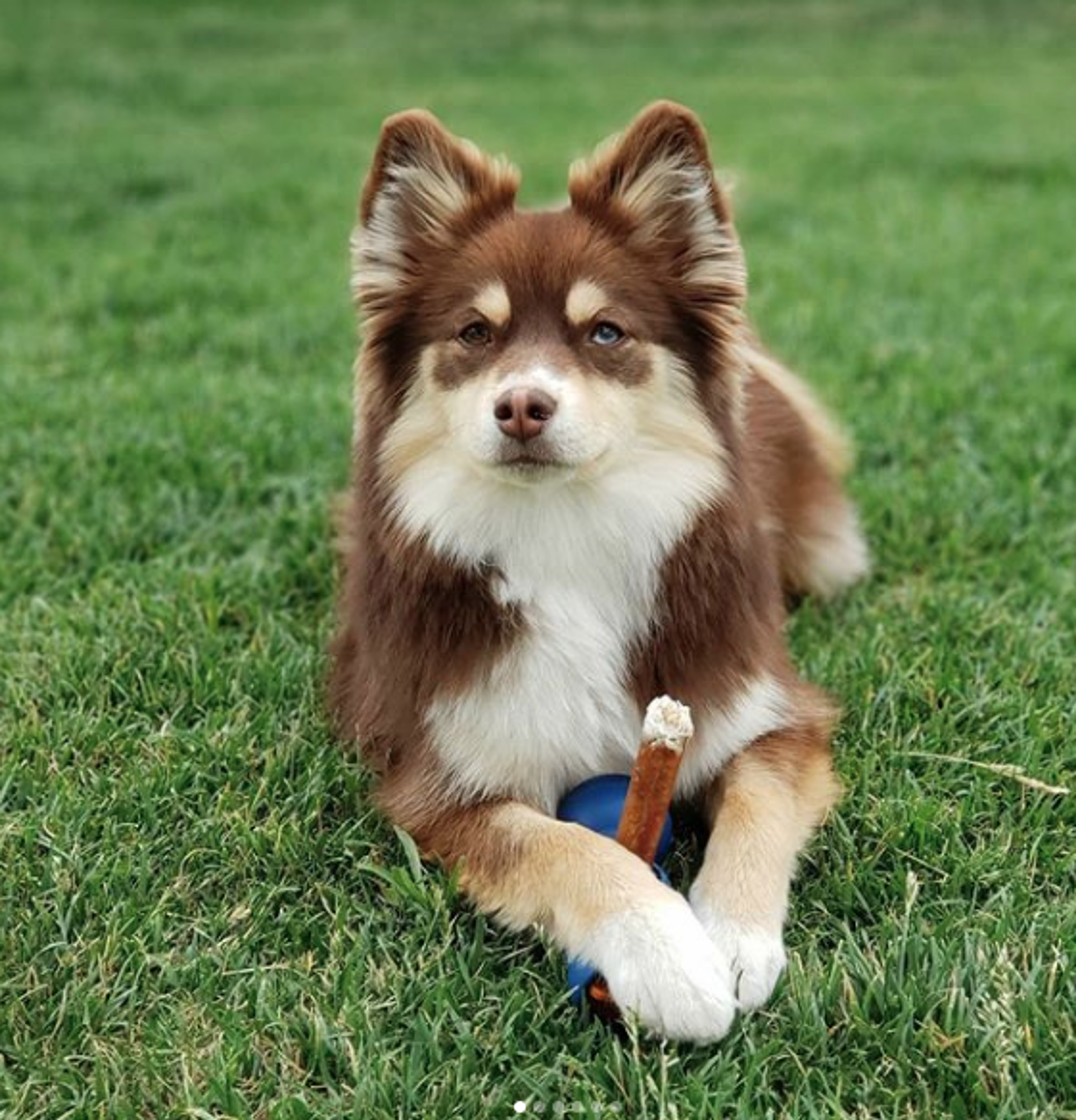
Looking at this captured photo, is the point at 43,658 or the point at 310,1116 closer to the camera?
the point at 310,1116

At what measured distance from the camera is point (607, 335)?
3.09 meters

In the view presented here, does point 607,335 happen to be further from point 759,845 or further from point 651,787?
point 759,845

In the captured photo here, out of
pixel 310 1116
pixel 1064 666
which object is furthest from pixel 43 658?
pixel 1064 666

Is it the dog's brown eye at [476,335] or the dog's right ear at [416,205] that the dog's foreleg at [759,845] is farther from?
the dog's right ear at [416,205]

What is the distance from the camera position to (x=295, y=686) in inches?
147

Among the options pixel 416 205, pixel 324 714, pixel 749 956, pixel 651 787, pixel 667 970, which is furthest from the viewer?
pixel 324 714

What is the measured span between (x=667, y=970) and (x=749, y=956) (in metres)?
0.20

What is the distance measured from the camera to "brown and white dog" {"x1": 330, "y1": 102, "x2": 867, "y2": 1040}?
297 centimetres

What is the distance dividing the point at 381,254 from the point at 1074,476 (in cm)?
299

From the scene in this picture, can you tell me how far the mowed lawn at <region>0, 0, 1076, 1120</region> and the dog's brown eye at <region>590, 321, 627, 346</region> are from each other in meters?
1.19

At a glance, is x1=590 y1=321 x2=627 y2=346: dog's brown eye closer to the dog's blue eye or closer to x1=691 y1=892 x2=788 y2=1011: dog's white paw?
the dog's blue eye

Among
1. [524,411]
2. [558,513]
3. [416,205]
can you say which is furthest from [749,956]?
[416,205]

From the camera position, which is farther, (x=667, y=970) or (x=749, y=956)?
(x=749, y=956)

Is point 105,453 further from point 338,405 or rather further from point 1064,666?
point 1064,666
